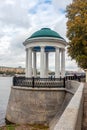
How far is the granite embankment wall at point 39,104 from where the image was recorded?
15.8 m

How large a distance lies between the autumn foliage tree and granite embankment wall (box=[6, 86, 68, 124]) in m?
6.49

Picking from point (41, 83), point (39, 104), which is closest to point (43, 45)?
point (41, 83)

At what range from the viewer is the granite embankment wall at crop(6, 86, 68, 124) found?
15789 mm

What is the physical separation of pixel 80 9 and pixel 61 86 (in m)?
9.01

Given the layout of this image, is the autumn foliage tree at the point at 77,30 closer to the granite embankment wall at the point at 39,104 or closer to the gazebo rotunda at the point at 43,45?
the gazebo rotunda at the point at 43,45

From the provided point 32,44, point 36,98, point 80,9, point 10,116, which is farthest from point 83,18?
point 10,116

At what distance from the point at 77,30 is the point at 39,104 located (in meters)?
8.45

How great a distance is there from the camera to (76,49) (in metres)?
22.3

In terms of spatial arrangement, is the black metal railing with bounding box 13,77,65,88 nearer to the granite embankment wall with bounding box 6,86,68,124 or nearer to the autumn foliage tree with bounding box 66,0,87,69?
the granite embankment wall with bounding box 6,86,68,124

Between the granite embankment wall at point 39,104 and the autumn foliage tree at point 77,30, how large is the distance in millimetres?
6492

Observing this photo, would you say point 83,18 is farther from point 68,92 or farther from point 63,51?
point 68,92

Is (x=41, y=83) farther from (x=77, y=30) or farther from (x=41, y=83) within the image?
(x=77, y=30)

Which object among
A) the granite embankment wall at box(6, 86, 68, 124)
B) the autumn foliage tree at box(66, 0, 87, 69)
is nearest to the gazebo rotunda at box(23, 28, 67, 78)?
the autumn foliage tree at box(66, 0, 87, 69)

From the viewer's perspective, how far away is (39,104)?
52.4 ft
